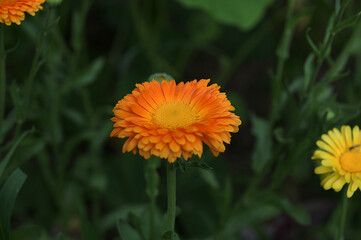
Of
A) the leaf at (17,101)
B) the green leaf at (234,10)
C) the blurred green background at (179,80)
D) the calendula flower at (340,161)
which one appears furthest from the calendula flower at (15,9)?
the green leaf at (234,10)

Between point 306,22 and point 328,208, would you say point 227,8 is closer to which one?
point 306,22

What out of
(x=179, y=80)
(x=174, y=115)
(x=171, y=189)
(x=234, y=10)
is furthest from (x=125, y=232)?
(x=179, y=80)

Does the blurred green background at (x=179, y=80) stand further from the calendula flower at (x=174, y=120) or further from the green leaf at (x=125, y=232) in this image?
the calendula flower at (x=174, y=120)

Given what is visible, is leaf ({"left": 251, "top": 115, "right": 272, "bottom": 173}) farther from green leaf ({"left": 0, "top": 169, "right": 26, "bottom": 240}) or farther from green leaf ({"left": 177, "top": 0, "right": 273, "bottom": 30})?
green leaf ({"left": 0, "top": 169, "right": 26, "bottom": 240})

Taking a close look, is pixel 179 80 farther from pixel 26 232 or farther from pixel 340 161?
pixel 340 161

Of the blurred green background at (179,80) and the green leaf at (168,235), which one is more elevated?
the blurred green background at (179,80)

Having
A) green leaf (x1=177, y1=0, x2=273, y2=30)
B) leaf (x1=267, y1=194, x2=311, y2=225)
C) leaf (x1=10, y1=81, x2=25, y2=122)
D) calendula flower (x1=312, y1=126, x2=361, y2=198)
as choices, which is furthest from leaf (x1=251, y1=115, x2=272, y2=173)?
leaf (x1=10, y1=81, x2=25, y2=122)
